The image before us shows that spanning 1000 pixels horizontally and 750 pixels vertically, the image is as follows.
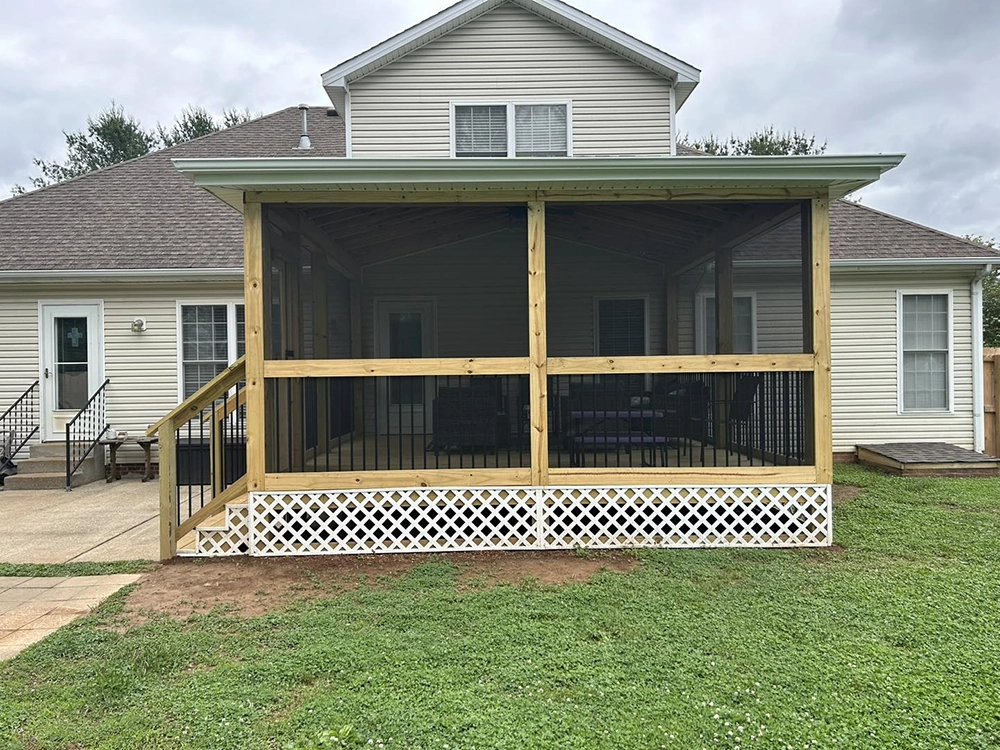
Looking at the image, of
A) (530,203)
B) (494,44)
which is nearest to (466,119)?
(494,44)

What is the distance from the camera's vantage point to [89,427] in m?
8.11

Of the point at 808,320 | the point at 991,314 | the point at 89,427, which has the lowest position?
the point at 89,427

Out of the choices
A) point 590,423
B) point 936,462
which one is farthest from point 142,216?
point 936,462

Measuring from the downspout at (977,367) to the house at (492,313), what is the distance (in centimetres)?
5

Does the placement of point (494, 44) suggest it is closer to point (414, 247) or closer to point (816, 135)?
point (414, 247)

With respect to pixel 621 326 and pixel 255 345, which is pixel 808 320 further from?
pixel 255 345

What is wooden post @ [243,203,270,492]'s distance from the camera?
179 inches

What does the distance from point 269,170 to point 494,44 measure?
16.1 ft

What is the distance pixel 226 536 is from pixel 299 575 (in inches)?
31.3

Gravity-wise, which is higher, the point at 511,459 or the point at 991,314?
the point at 991,314

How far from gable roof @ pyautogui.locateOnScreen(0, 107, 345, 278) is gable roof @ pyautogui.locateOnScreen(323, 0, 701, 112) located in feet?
7.60

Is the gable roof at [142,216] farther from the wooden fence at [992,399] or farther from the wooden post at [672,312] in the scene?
the wooden fence at [992,399]

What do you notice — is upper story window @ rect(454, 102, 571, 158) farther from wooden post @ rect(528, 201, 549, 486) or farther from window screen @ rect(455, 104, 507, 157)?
wooden post @ rect(528, 201, 549, 486)

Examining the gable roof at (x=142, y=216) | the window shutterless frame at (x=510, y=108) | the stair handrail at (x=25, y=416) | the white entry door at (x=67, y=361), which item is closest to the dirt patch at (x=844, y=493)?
the window shutterless frame at (x=510, y=108)
